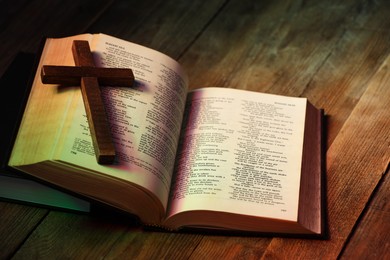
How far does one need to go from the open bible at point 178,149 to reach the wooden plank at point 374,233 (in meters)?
0.08

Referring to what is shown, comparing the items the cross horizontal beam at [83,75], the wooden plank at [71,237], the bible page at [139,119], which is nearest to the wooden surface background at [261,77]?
the wooden plank at [71,237]

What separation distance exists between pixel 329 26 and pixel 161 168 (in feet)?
2.50

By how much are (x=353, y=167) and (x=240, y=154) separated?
0.25 metres

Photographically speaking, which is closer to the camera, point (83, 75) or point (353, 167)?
point (83, 75)

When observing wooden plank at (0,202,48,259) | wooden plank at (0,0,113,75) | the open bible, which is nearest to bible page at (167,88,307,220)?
the open bible

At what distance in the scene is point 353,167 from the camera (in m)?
1.52

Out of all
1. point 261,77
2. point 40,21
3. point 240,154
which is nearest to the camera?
point 240,154

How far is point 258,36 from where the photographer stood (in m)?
1.88

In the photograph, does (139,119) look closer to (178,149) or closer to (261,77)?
(178,149)

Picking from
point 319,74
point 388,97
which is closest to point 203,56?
point 319,74

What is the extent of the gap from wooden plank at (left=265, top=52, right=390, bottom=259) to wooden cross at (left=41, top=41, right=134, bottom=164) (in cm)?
38

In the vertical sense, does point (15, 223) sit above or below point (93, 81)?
below

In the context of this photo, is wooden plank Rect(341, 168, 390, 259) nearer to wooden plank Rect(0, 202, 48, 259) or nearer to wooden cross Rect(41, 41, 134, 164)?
wooden cross Rect(41, 41, 134, 164)

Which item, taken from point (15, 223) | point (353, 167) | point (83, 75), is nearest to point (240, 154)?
point (353, 167)
